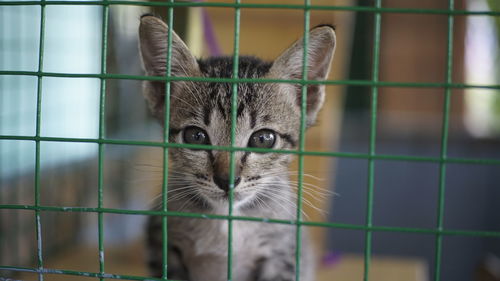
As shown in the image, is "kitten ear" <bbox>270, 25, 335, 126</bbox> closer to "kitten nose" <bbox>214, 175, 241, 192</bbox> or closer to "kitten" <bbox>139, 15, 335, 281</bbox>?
"kitten" <bbox>139, 15, 335, 281</bbox>

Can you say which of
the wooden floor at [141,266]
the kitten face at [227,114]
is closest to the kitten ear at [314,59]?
the kitten face at [227,114]

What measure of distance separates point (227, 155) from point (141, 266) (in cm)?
121

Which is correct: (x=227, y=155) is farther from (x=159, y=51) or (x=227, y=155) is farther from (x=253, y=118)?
(x=159, y=51)

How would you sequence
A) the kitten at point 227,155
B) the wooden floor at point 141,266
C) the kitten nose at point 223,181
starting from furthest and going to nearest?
1. the wooden floor at point 141,266
2. the kitten at point 227,155
3. the kitten nose at point 223,181

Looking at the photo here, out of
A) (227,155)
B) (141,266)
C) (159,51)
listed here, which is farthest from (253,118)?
(141,266)

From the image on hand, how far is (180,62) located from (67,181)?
1.38 m

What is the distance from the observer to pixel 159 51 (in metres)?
1.47

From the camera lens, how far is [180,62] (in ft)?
4.91

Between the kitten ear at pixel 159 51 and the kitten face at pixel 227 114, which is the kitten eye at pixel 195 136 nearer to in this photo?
the kitten face at pixel 227 114

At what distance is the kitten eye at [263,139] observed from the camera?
1484mm

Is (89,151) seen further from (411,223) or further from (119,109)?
(411,223)

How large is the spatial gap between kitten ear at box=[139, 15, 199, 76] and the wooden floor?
3.37 feet

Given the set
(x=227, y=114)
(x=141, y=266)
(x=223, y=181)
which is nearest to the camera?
(x=223, y=181)

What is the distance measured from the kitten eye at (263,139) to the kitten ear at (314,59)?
175 millimetres
